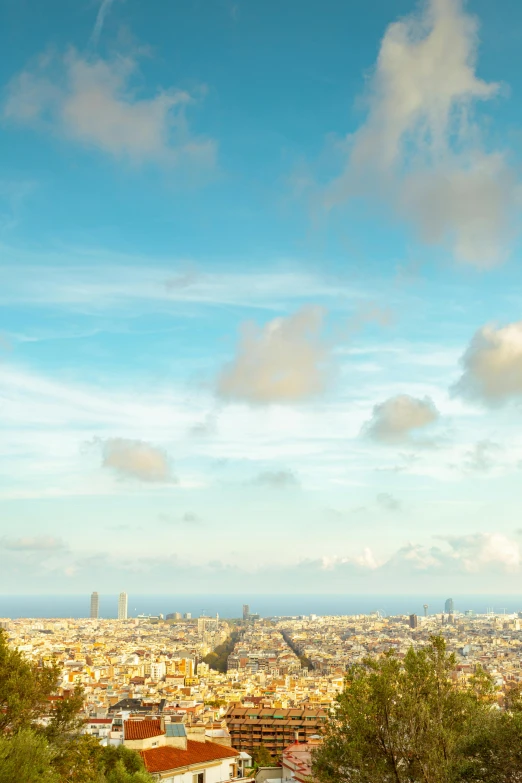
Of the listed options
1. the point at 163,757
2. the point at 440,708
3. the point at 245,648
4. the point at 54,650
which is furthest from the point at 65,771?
the point at 245,648

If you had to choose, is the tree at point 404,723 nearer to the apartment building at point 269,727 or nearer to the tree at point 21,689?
the tree at point 21,689

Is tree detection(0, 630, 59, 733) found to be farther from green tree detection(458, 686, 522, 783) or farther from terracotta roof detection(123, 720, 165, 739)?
terracotta roof detection(123, 720, 165, 739)

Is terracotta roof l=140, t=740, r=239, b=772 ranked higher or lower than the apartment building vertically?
higher

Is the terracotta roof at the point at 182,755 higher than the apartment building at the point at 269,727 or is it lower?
higher

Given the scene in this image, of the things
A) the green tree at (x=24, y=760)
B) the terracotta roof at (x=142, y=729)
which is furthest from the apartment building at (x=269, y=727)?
the green tree at (x=24, y=760)

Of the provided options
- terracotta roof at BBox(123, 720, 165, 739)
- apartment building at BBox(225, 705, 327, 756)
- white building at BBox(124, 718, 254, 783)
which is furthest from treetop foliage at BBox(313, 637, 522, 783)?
apartment building at BBox(225, 705, 327, 756)

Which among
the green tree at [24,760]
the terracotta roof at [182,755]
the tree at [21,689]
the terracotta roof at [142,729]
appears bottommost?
the terracotta roof at [182,755]
